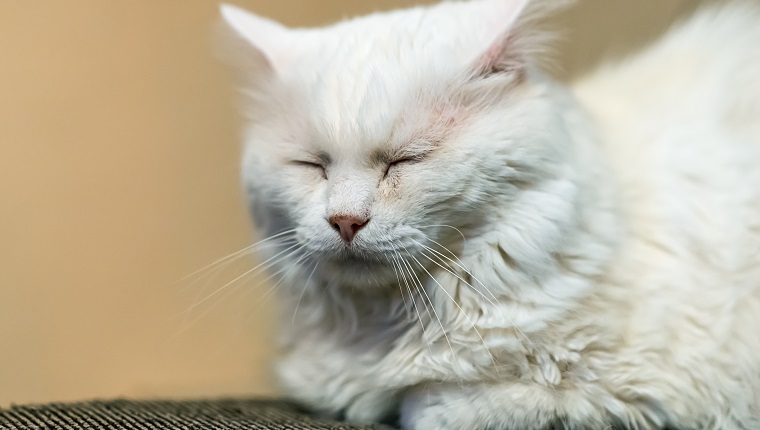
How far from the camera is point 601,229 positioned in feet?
3.09

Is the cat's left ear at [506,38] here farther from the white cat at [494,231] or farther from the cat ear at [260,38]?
the cat ear at [260,38]

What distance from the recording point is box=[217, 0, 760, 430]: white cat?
2.79ft

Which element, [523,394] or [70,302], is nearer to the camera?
[523,394]

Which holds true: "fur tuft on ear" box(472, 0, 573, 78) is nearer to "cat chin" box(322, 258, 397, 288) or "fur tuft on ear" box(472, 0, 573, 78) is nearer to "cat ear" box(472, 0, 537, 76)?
"cat ear" box(472, 0, 537, 76)

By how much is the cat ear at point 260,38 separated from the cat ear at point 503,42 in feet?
1.01

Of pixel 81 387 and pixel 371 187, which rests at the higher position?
pixel 371 187

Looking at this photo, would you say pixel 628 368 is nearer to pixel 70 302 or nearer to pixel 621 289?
pixel 621 289

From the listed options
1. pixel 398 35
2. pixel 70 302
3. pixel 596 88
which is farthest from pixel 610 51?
pixel 70 302

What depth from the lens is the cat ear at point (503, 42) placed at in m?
0.87

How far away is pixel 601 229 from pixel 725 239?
19 cm

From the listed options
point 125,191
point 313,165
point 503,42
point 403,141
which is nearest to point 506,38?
point 503,42

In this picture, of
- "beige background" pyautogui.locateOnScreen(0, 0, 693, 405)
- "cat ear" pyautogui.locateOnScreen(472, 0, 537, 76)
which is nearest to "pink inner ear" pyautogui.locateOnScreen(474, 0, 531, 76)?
"cat ear" pyautogui.locateOnScreen(472, 0, 537, 76)

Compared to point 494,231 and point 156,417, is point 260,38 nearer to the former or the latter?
point 494,231

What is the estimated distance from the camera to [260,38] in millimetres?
1025
